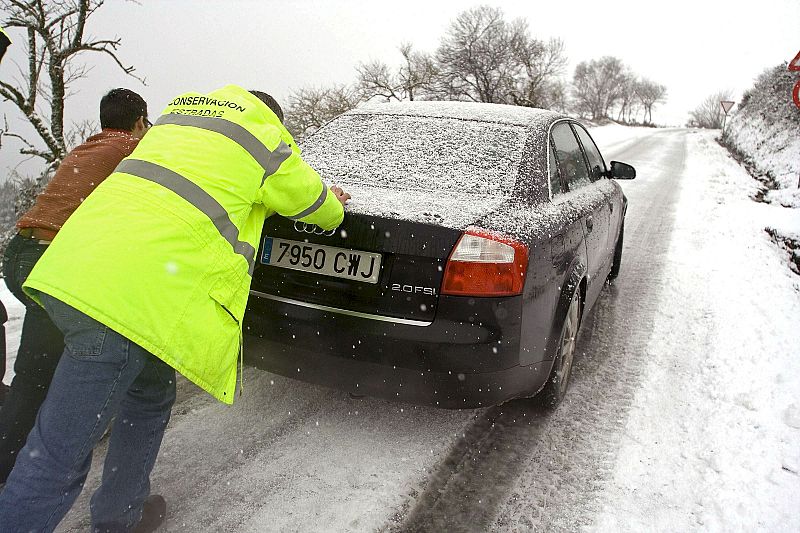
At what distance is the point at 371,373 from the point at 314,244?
0.62 m

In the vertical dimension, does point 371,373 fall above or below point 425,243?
below

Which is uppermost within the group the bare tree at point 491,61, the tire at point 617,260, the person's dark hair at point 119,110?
the bare tree at point 491,61

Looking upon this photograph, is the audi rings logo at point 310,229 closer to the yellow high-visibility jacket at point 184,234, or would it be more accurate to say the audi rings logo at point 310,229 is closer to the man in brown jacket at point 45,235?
the yellow high-visibility jacket at point 184,234

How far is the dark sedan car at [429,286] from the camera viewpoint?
7.18 ft

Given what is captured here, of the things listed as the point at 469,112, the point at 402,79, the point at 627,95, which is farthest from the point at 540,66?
the point at 627,95

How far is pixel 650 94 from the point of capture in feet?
362

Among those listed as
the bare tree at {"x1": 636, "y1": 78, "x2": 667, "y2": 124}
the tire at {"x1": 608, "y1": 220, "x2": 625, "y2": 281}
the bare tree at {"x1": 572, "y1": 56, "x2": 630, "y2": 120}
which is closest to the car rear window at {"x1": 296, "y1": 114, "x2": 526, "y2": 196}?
the tire at {"x1": 608, "y1": 220, "x2": 625, "y2": 281}

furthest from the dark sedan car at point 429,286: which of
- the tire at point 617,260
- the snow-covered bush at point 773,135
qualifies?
the snow-covered bush at point 773,135

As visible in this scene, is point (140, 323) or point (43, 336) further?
point (43, 336)

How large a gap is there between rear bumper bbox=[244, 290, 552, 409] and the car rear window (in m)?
0.70

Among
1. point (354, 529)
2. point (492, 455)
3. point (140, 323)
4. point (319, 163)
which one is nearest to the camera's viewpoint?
point (140, 323)

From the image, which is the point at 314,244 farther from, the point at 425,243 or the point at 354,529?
the point at 354,529

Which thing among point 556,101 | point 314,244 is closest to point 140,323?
point 314,244

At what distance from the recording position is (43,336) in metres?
2.16
